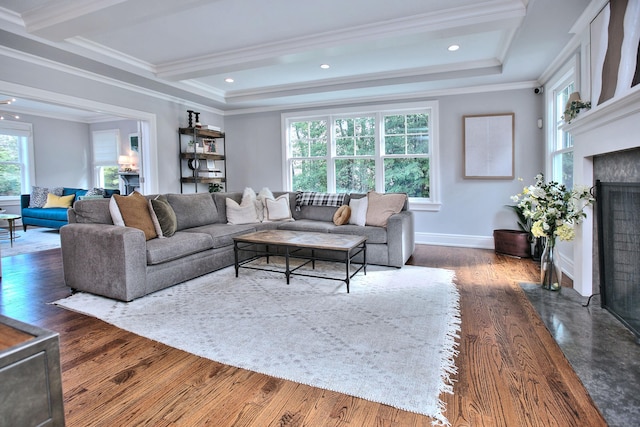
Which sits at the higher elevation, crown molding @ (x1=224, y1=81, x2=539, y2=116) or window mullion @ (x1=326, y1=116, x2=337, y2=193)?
crown molding @ (x1=224, y1=81, x2=539, y2=116)

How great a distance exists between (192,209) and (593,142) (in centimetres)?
406

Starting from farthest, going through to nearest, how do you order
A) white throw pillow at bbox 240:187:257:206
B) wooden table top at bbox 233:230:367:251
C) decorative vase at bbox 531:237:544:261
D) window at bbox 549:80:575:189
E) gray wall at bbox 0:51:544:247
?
1. white throw pillow at bbox 240:187:257:206
2. gray wall at bbox 0:51:544:247
3. decorative vase at bbox 531:237:544:261
4. window at bbox 549:80:575:189
5. wooden table top at bbox 233:230:367:251

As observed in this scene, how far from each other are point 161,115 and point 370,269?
402cm

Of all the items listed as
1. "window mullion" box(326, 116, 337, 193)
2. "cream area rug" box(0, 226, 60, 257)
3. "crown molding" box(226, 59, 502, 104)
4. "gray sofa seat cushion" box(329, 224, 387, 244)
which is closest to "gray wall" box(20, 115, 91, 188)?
"cream area rug" box(0, 226, 60, 257)

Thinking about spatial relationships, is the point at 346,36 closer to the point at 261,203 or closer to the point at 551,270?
the point at 261,203

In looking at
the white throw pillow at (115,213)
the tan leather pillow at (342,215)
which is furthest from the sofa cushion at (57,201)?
the tan leather pillow at (342,215)

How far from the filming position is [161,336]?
7.75ft

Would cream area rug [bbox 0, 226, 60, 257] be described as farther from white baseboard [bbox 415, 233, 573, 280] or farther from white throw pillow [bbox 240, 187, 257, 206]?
white baseboard [bbox 415, 233, 573, 280]

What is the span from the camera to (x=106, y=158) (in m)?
8.91

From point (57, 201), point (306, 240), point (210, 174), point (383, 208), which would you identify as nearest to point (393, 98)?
point (383, 208)

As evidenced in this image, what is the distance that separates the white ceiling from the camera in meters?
3.00

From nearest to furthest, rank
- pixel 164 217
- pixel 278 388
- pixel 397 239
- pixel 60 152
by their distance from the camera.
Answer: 1. pixel 278 388
2. pixel 164 217
3. pixel 397 239
4. pixel 60 152

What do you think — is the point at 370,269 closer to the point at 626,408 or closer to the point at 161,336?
the point at 161,336

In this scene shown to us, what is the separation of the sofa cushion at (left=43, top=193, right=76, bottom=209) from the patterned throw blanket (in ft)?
17.1
